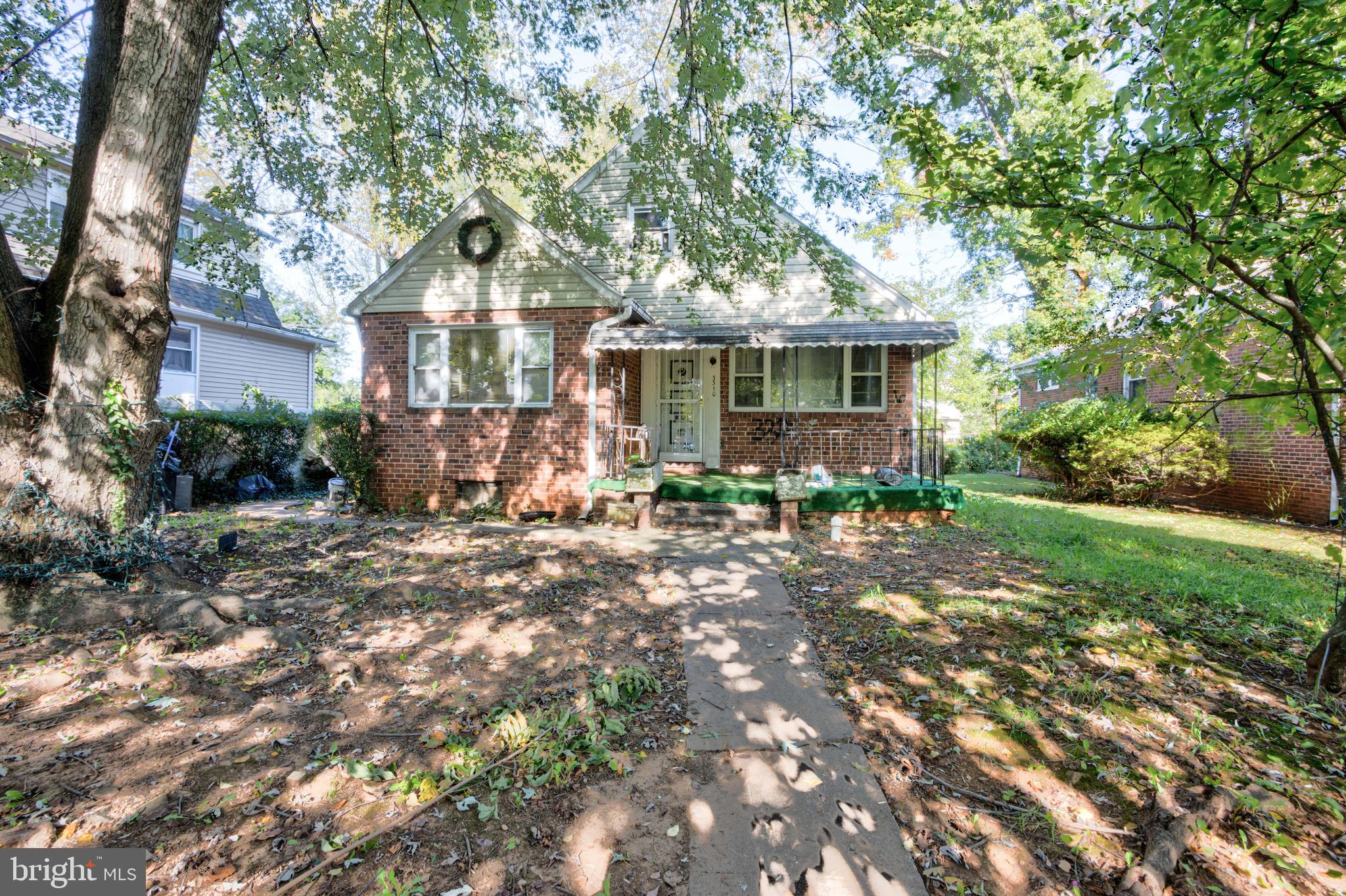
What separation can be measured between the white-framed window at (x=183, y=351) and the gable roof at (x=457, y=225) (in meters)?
8.53

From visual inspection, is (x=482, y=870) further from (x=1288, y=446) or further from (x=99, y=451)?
(x=1288, y=446)

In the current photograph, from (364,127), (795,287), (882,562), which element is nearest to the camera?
(882,562)

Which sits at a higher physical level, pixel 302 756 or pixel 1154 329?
pixel 1154 329

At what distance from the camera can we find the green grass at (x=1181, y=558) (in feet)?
16.6

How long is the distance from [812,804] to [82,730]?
3.56 meters

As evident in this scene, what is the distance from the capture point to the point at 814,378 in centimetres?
1105

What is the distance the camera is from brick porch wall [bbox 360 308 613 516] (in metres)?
9.27

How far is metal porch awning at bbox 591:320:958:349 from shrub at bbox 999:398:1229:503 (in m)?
4.59

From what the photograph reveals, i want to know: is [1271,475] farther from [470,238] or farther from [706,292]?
[470,238]

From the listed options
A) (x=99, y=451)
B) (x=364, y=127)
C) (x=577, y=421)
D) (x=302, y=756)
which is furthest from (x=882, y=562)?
(x=364, y=127)

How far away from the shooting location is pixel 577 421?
9281 mm

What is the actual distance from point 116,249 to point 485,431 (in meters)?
5.50

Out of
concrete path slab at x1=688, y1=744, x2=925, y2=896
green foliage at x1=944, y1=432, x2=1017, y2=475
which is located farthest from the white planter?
green foliage at x1=944, y1=432, x2=1017, y2=475

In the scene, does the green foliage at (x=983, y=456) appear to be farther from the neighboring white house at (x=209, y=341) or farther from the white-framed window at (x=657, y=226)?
the neighboring white house at (x=209, y=341)
